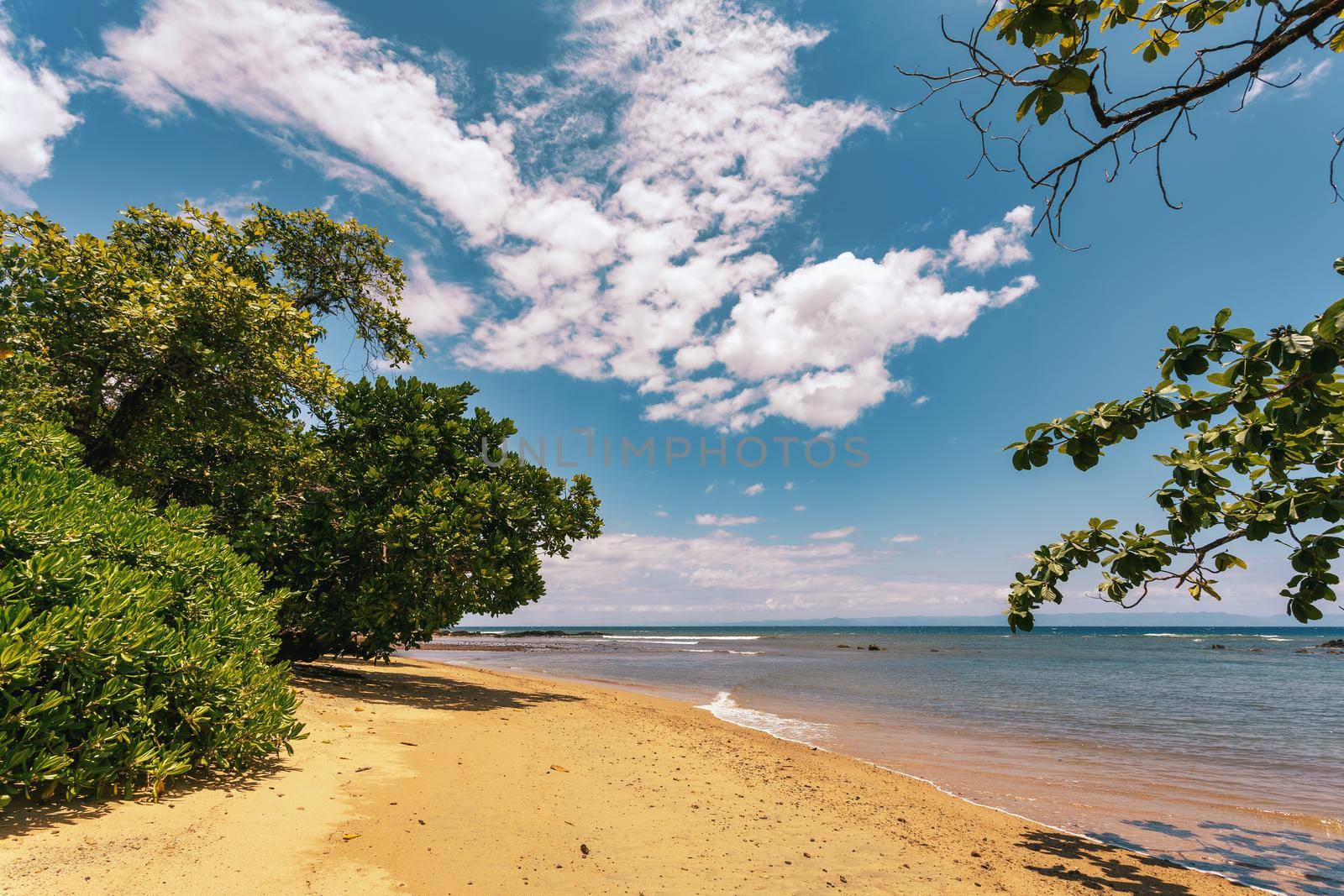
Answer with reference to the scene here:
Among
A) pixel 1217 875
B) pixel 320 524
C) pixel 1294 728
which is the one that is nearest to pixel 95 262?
pixel 320 524

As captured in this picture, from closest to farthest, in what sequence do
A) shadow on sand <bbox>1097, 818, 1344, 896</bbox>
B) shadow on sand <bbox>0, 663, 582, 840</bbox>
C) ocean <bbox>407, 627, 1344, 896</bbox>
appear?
shadow on sand <bbox>0, 663, 582, 840</bbox> < shadow on sand <bbox>1097, 818, 1344, 896</bbox> < ocean <bbox>407, 627, 1344, 896</bbox>

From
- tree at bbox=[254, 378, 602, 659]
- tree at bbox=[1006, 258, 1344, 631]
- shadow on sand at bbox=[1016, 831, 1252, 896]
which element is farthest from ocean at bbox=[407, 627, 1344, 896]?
tree at bbox=[254, 378, 602, 659]

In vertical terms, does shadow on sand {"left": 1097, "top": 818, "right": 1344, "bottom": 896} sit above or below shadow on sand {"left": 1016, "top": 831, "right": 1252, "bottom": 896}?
below

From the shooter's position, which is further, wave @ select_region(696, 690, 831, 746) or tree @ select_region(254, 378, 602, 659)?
wave @ select_region(696, 690, 831, 746)

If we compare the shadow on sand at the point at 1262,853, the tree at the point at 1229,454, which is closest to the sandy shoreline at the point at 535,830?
the shadow on sand at the point at 1262,853

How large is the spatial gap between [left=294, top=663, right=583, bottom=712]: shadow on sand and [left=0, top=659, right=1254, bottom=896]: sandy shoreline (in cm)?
151

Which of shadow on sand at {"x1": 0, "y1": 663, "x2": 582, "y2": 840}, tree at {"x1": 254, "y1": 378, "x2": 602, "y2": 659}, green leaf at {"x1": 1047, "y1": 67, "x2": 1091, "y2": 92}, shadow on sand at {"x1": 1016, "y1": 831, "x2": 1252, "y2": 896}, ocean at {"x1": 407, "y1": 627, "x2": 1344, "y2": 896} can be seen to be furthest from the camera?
tree at {"x1": 254, "y1": 378, "x2": 602, "y2": 659}

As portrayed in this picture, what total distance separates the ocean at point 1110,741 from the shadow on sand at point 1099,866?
63 centimetres

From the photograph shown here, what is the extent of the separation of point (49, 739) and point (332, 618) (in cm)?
908

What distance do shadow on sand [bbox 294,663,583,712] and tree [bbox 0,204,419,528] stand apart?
14.4 ft

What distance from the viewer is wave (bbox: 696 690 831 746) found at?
14500 mm

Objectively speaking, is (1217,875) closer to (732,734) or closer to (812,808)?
(812,808)

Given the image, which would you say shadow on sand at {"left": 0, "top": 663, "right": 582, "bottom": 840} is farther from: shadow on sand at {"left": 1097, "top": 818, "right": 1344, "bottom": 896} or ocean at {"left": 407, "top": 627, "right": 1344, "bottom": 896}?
shadow on sand at {"left": 1097, "top": 818, "right": 1344, "bottom": 896}

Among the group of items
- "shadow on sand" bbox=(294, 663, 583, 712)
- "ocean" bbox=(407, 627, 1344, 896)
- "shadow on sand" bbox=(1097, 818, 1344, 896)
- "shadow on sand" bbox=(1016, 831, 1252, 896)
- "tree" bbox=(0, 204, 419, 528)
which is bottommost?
"ocean" bbox=(407, 627, 1344, 896)
